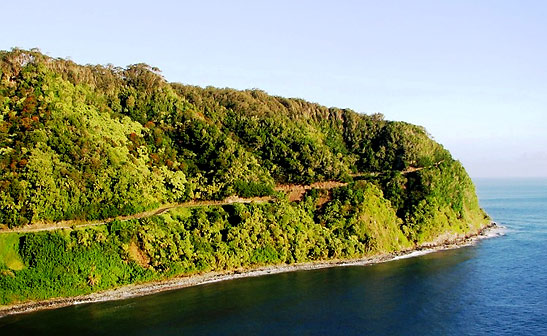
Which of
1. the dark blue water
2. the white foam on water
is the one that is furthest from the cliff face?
the dark blue water

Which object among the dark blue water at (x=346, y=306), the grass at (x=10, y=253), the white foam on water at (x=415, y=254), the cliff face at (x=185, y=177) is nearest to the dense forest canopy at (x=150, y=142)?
the cliff face at (x=185, y=177)

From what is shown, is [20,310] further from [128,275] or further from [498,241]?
[498,241]

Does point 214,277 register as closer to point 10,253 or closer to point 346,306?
point 346,306

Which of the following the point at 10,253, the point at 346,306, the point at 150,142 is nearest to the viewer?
the point at 346,306

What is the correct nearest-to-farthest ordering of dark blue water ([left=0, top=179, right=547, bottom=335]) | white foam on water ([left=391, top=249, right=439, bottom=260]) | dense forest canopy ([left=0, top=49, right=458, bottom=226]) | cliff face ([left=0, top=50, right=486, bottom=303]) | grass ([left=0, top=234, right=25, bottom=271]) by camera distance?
dark blue water ([left=0, top=179, right=547, bottom=335]) < grass ([left=0, top=234, right=25, bottom=271]) < cliff face ([left=0, top=50, right=486, bottom=303]) < dense forest canopy ([left=0, top=49, right=458, bottom=226]) < white foam on water ([left=391, top=249, right=439, bottom=260])

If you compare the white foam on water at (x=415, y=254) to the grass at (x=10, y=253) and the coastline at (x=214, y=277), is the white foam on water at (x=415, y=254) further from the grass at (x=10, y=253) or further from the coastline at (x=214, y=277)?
the grass at (x=10, y=253)

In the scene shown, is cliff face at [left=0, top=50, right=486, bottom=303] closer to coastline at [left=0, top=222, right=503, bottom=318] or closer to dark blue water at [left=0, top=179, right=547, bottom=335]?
coastline at [left=0, top=222, right=503, bottom=318]

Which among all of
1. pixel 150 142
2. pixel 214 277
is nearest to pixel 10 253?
pixel 214 277
